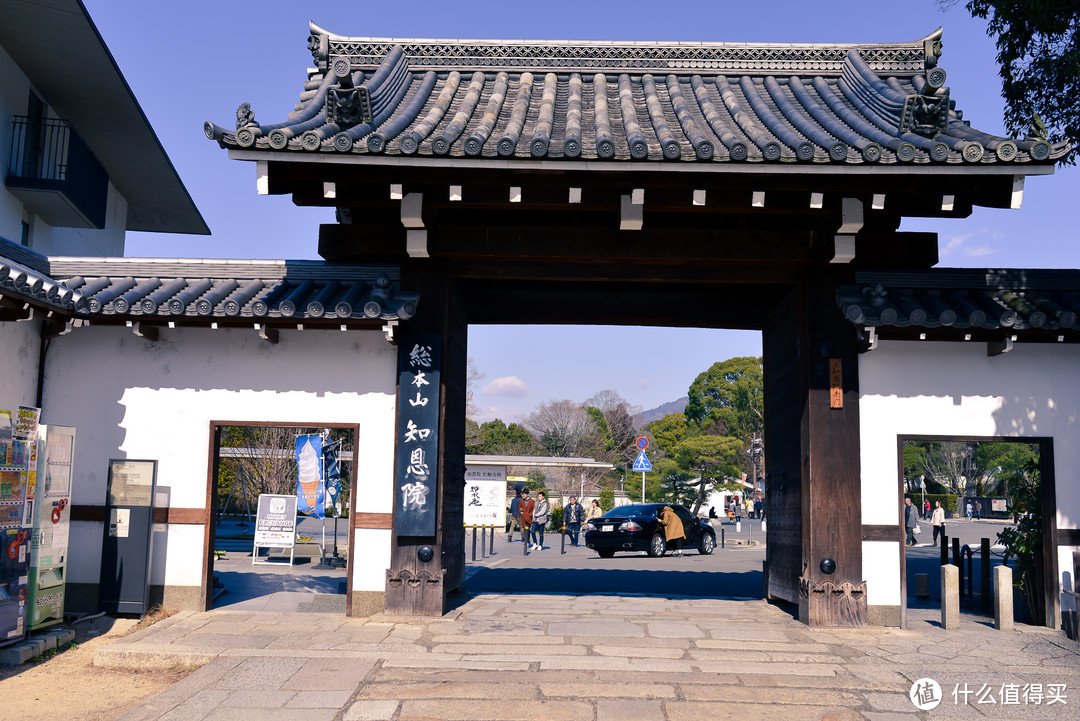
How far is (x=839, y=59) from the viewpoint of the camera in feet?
37.2

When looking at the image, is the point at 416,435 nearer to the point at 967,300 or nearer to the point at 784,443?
the point at 784,443

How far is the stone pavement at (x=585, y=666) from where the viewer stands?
5.64m

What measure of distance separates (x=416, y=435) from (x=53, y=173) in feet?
44.6

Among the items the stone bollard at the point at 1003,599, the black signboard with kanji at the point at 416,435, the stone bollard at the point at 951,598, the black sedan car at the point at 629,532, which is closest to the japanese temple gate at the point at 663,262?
the black signboard with kanji at the point at 416,435

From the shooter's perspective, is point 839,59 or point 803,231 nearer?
point 803,231

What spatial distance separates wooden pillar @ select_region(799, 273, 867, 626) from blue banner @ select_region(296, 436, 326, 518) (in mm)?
10713

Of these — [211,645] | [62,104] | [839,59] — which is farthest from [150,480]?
[62,104]

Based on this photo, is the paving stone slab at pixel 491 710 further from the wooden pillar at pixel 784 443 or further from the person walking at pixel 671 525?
the person walking at pixel 671 525

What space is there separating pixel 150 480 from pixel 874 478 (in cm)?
805

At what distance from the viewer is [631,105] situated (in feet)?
32.0

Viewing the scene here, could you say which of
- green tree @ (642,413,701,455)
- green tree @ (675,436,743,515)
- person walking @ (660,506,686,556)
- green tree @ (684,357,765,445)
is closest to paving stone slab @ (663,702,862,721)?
person walking @ (660,506,686,556)

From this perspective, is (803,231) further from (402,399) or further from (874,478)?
(402,399)

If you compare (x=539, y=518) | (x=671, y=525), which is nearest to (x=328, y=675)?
(x=671, y=525)

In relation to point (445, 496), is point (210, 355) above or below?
above
